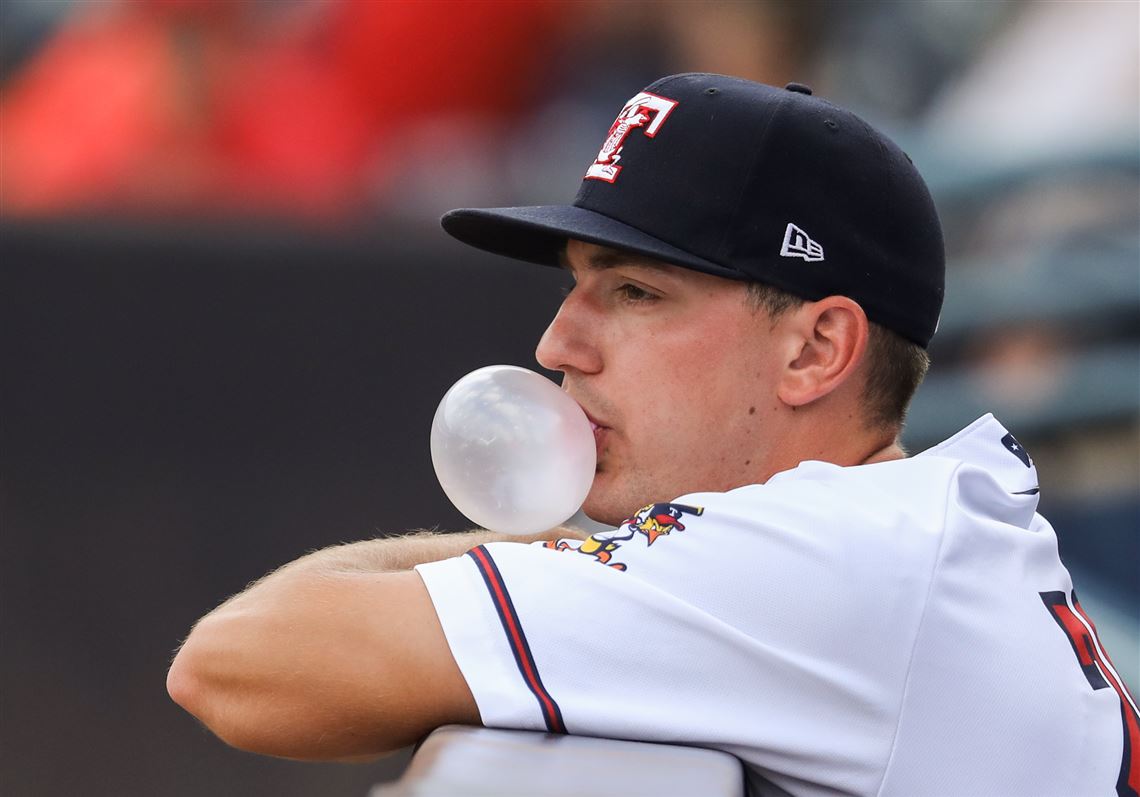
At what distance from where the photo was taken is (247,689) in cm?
160

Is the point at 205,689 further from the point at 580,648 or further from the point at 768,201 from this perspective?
the point at 768,201

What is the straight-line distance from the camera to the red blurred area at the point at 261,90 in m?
4.38

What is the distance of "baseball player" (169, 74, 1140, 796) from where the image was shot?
1516mm

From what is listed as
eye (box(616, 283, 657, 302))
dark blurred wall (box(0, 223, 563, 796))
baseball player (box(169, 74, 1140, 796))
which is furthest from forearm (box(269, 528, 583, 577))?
dark blurred wall (box(0, 223, 563, 796))

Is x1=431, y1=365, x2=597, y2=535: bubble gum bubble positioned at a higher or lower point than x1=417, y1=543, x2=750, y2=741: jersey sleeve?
higher

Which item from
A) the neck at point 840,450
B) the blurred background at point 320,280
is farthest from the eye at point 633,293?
the blurred background at point 320,280

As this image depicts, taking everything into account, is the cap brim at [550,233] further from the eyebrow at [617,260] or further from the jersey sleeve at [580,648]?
the jersey sleeve at [580,648]

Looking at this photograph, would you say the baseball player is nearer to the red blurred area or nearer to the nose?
the nose

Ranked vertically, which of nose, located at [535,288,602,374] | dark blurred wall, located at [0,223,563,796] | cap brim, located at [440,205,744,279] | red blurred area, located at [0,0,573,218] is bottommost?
dark blurred wall, located at [0,223,563,796]

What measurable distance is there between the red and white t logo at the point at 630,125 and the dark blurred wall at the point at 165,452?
1.89 meters

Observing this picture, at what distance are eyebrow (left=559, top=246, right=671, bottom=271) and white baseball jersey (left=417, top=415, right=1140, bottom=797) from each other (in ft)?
1.48

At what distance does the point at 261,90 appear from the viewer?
4727mm

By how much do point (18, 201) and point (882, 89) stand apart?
3.38 metres

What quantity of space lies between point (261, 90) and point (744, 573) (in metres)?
3.64
